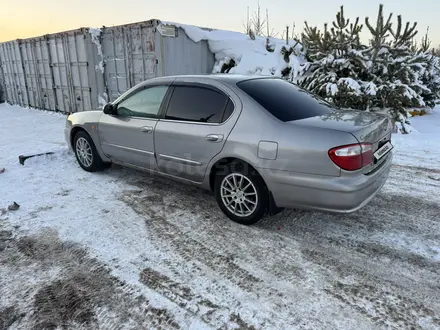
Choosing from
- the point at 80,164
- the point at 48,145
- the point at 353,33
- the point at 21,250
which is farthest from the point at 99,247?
the point at 353,33

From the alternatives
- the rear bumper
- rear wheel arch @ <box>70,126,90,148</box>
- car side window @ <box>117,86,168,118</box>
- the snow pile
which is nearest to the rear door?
car side window @ <box>117,86,168,118</box>

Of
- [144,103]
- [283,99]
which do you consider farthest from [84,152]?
[283,99]

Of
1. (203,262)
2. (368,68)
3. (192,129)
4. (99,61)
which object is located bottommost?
(203,262)

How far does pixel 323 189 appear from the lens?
2832 millimetres

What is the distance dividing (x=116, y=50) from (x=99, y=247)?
8.83 metres

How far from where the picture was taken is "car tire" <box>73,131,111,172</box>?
504cm

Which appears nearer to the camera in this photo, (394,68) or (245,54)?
(394,68)

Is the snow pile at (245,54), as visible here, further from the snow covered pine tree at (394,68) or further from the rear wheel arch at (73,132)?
the rear wheel arch at (73,132)

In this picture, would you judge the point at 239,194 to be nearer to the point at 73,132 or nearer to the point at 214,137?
the point at 214,137

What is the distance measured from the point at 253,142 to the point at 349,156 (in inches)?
34.9

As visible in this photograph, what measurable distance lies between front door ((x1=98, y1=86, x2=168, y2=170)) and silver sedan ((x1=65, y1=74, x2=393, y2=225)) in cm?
2

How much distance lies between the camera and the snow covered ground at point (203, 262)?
2.21 metres

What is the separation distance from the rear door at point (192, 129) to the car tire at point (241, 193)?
10.3 inches

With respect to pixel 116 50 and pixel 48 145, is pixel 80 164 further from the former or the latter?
pixel 116 50
